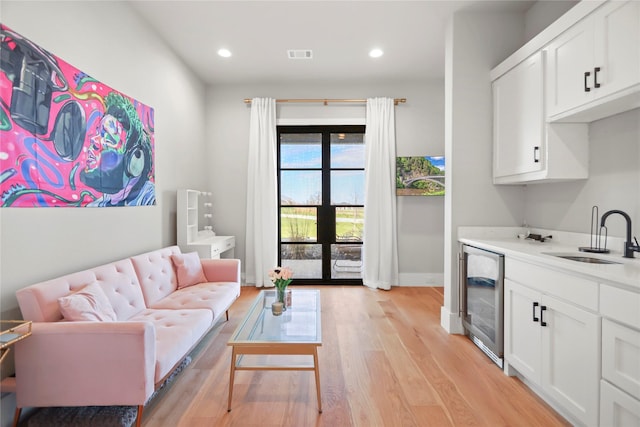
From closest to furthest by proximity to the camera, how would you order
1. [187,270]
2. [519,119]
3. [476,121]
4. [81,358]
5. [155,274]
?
[81,358]
[519,119]
[155,274]
[476,121]
[187,270]

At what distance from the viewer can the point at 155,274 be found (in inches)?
103

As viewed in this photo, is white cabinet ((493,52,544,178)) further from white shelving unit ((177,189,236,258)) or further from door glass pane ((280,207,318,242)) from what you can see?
white shelving unit ((177,189,236,258))

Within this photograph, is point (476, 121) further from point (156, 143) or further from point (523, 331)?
point (156, 143)

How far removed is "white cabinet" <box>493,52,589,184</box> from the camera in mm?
2209

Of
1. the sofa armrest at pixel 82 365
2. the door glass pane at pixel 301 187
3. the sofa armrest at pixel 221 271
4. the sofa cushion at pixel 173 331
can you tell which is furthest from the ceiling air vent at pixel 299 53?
the sofa armrest at pixel 82 365

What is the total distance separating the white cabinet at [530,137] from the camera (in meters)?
2.21

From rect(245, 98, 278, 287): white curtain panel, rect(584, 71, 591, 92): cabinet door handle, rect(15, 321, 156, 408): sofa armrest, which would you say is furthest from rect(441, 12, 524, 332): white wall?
rect(15, 321, 156, 408): sofa armrest

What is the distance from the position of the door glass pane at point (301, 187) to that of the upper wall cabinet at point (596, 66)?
9.71 ft

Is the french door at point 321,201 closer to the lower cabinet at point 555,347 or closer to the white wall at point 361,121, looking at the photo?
the white wall at point 361,121

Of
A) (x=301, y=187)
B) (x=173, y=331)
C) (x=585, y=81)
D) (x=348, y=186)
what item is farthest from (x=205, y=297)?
(x=585, y=81)

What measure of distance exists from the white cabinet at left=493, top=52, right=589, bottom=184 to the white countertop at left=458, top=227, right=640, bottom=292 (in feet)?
1.64

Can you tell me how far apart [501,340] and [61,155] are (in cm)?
337

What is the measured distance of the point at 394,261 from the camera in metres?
4.38

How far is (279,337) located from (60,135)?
1944mm
